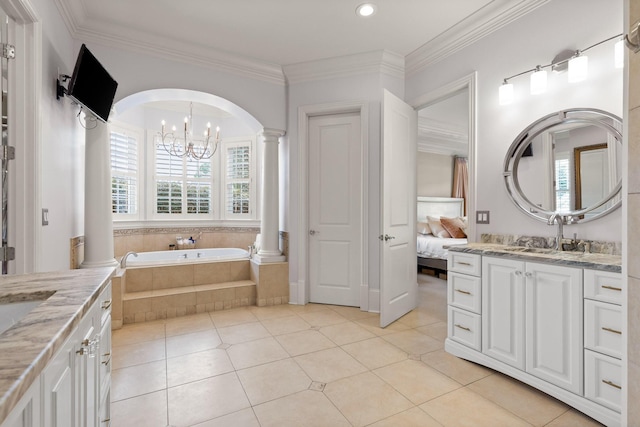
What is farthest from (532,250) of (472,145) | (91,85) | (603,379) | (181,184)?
(181,184)

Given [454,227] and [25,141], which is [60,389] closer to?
[25,141]

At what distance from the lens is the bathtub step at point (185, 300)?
3.08m

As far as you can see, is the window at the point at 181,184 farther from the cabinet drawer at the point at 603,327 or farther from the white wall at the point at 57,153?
the cabinet drawer at the point at 603,327

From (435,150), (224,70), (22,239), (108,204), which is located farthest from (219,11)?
(435,150)

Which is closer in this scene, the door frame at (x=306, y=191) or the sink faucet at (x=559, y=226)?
the sink faucet at (x=559, y=226)

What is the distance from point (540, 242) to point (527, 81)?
1.23m

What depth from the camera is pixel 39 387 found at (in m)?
0.65

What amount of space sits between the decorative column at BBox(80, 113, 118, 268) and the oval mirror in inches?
139

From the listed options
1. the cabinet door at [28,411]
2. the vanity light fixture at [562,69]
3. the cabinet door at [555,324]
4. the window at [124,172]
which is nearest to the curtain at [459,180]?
the vanity light fixture at [562,69]

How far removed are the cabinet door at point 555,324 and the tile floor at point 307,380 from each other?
192 millimetres

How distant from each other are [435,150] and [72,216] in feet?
20.5

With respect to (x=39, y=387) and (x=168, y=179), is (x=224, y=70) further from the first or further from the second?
(x=39, y=387)

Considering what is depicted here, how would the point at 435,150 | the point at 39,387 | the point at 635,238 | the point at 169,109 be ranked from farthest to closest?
the point at 435,150 → the point at 169,109 → the point at 635,238 → the point at 39,387

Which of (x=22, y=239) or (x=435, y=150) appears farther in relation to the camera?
(x=435, y=150)
